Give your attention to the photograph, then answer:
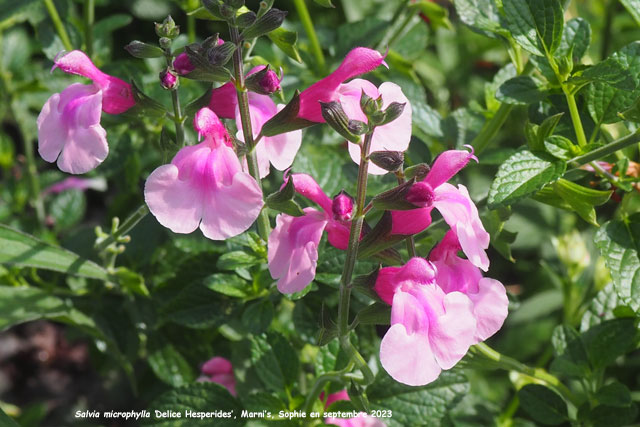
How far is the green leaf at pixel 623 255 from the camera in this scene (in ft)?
3.58

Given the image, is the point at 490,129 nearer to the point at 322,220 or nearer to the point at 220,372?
the point at 322,220

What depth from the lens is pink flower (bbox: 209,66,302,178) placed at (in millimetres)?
1086

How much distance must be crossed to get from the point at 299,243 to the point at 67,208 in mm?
1122

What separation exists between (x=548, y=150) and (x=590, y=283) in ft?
2.83

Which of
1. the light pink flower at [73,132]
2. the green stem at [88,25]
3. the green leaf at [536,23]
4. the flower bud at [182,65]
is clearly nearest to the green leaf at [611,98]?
the green leaf at [536,23]

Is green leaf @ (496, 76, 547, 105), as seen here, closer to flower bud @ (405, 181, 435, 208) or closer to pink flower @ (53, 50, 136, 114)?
flower bud @ (405, 181, 435, 208)

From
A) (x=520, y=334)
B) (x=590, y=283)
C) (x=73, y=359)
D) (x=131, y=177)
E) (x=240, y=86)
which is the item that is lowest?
(x=73, y=359)

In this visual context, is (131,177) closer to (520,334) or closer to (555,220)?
(520,334)

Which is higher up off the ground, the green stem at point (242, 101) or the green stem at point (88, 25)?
the green stem at point (242, 101)

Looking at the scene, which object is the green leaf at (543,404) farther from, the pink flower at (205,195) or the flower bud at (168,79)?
the flower bud at (168,79)

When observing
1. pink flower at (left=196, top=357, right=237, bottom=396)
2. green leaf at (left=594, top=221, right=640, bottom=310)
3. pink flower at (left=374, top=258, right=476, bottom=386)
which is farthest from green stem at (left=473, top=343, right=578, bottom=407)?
pink flower at (left=196, top=357, right=237, bottom=396)

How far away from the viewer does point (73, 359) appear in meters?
2.42

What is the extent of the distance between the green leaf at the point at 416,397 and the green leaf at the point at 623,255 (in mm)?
335

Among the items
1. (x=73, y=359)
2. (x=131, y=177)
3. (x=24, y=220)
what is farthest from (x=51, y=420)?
(x=131, y=177)
